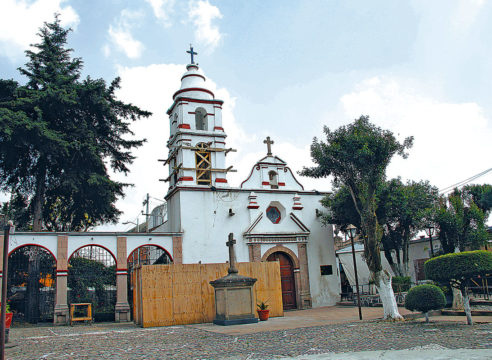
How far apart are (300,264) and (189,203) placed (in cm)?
689

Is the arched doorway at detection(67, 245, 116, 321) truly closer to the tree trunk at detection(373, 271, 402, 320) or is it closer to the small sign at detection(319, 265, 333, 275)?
the small sign at detection(319, 265, 333, 275)

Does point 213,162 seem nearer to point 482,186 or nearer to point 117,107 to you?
point 117,107

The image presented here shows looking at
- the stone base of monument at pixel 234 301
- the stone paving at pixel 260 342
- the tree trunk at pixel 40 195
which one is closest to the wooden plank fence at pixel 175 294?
the stone base of monument at pixel 234 301

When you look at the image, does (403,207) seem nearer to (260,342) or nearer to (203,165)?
(203,165)

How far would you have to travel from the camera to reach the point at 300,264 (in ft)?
78.8

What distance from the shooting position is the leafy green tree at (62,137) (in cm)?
2205

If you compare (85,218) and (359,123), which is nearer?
(359,123)

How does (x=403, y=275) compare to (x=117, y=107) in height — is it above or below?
below

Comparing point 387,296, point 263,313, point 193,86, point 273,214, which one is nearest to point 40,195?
point 193,86

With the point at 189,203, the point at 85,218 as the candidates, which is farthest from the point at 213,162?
the point at 85,218

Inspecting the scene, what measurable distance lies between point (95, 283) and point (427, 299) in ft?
57.5

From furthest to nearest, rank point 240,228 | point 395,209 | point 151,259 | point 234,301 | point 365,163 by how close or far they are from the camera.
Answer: point 151,259 → point 240,228 → point 395,209 → point 365,163 → point 234,301

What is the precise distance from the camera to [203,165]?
2455 cm

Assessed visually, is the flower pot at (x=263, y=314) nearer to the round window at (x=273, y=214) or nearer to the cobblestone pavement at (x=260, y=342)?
the cobblestone pavement at (x=260, y=342)
